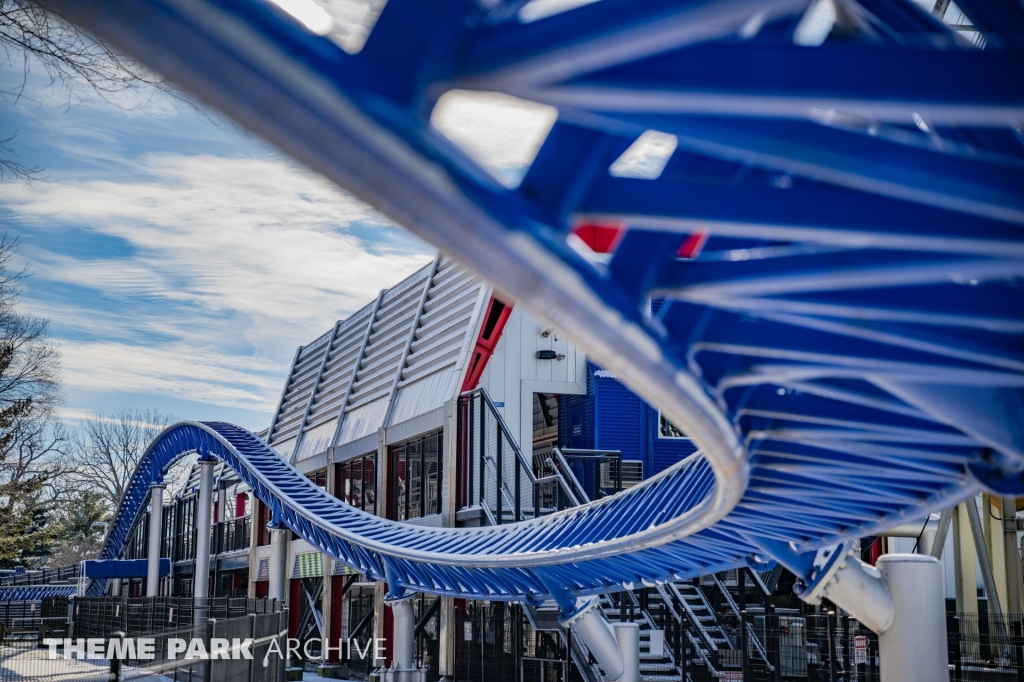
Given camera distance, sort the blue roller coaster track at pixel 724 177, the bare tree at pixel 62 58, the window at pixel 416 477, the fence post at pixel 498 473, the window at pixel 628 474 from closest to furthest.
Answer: the blue roller coaster track at pixel 724 177, the bare tree at pixel 62 58, the fence post at pixel 498 473, the window at pixel 416 477, the window at pixel 628 474

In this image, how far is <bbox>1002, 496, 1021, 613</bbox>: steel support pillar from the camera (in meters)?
22.3

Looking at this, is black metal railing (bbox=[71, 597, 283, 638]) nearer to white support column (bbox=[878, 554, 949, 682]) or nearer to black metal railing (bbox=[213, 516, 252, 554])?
white support column (bbox=[878, 554, 949, 682])

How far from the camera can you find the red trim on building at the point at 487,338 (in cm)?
2448

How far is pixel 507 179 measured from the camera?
3.91 metres

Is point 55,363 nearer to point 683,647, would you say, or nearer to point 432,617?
point 432,617

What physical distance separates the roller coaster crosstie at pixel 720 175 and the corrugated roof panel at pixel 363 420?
21.3m

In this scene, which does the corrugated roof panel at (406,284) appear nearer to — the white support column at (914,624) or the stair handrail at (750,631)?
the stair handrail at (750,631)

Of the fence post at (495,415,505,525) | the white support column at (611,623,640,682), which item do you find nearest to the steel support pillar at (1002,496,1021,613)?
the fence post at (495,415,505,525)

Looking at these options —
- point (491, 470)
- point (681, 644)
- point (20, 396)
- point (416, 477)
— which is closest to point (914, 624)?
point (681, 644)

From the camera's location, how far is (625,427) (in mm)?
26391

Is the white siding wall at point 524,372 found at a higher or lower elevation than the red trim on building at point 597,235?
lower

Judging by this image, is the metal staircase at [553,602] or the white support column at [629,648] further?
the metal staircase at [553,602]

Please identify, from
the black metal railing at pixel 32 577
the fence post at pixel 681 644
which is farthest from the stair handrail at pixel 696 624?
the black metal railing at pixel 32 577

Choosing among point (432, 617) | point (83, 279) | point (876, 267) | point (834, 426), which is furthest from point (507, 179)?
point (83, 279)
